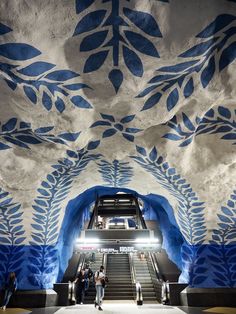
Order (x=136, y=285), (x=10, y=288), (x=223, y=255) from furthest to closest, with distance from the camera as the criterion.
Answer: (x=136, y=285)
(x=223, y=255)
(x=10, y=288)

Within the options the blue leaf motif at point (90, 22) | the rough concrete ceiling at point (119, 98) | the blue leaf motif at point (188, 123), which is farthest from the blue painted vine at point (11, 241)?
the blue leaf motif at point (90, 22)

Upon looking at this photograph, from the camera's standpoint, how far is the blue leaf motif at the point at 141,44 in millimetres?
3322

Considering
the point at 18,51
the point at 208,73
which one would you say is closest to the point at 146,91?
the point at 208,73

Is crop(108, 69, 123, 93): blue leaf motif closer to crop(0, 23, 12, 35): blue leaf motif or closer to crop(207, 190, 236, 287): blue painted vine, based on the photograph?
crop(0, 23, 12, 35): blue leaf motif

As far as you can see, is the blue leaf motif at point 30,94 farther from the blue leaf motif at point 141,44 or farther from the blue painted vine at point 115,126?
the blue leaf motif at point 141,44

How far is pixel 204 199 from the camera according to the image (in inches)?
287

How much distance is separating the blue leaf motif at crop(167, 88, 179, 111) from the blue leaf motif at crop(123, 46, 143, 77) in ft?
2.41

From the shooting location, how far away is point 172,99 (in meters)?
4.35

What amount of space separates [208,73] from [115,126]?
2082 millimetres

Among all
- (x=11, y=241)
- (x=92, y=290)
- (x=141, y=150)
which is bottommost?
(x=92, y=290)

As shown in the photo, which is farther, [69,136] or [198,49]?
[69,136]

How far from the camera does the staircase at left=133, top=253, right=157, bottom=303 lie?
10642 mm

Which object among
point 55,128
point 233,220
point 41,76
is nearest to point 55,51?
point 41,76

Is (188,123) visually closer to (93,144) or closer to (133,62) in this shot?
(133,62)
